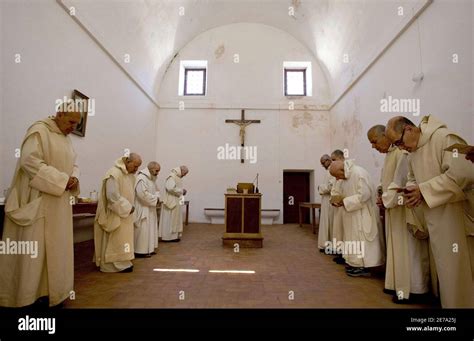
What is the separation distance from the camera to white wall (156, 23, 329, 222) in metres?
10.7

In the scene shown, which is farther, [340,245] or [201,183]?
[201,183]

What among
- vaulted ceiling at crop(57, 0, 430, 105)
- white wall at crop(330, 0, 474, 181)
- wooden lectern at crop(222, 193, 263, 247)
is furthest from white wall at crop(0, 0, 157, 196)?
white wall at crop(330, 0, 474, 181)

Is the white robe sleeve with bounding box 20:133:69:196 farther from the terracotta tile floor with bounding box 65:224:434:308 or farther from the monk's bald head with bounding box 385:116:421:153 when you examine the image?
the monk's bald head with bounding box 385:116:421:153

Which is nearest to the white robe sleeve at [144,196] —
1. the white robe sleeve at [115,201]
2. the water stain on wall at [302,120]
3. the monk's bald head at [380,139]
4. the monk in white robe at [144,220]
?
the monk in white robe at [144,220]

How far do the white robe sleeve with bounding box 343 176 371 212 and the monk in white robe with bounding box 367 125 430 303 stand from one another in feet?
2.53

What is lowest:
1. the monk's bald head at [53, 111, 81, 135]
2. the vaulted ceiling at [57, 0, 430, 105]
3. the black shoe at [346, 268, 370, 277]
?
the black shoe at [346, 268, 370, 277]

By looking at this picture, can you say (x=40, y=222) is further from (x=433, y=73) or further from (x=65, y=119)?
(x=433, y=73)

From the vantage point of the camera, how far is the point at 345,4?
7.38 metres

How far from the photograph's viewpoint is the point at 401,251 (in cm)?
294
